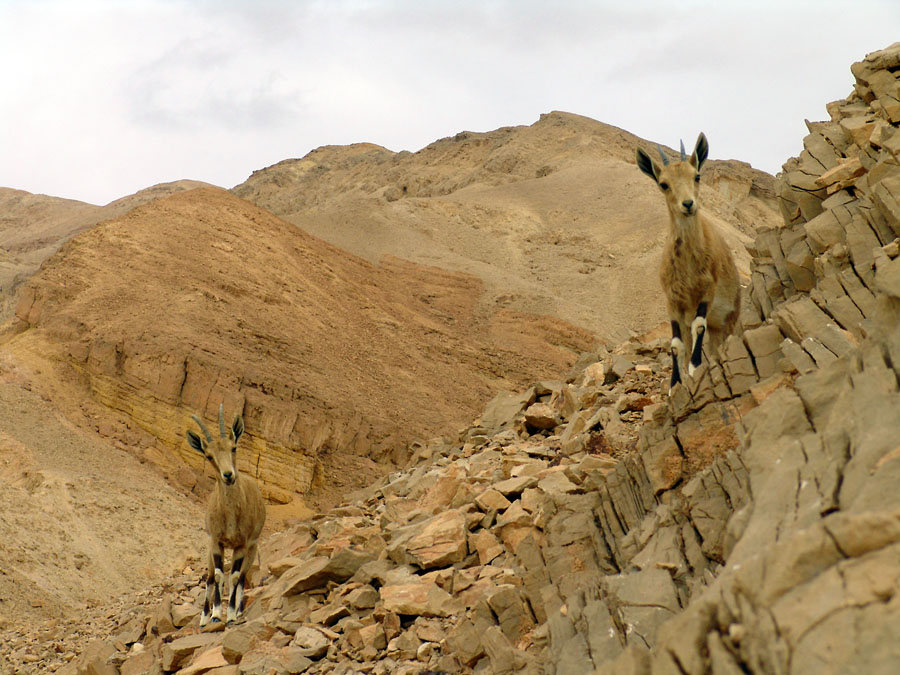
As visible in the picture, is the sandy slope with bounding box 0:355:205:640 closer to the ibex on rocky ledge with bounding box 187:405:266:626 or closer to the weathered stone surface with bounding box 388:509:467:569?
the ibex on rocky ledge with bounding box 187:405:266:626

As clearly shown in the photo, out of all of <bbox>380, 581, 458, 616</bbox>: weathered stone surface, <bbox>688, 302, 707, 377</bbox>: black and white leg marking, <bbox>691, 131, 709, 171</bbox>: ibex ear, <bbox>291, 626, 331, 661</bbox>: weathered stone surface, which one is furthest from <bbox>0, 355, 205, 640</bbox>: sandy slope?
<bbox>691, 131, 709, 171</bbox>: ibex ear

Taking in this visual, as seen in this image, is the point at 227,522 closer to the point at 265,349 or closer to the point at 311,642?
the point at 311,642

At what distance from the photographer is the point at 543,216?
63625mm

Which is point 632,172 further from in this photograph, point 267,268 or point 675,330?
point 675,330

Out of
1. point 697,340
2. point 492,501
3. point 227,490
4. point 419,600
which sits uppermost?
point 697,340

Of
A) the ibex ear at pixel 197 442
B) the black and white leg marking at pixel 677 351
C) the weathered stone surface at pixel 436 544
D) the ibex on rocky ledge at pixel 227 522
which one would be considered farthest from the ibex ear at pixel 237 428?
the black and white leg marking at pixel 677 351

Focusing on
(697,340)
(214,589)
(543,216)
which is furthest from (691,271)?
(543,216)

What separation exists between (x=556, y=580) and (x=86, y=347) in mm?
22541

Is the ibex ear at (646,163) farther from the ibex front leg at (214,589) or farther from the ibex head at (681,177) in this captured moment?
the ibex front leg at (214,589)

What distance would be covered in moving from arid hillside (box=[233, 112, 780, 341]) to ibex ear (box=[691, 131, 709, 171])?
33331 millimetres

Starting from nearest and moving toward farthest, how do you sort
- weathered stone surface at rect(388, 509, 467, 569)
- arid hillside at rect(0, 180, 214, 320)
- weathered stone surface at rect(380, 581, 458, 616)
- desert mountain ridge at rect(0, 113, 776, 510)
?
weathered stone surface at rect(380, 581, 458, 616), weathered stone surface at rect(388, 509, 467, 569), desert mountain ridge at rect(0, 113, 776, 510), arid hillside at rect(0, 180, 214, 320)

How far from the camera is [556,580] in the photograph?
26.4ft

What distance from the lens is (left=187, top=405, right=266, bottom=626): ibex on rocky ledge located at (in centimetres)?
1264

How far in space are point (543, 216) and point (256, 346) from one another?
1503 inches
